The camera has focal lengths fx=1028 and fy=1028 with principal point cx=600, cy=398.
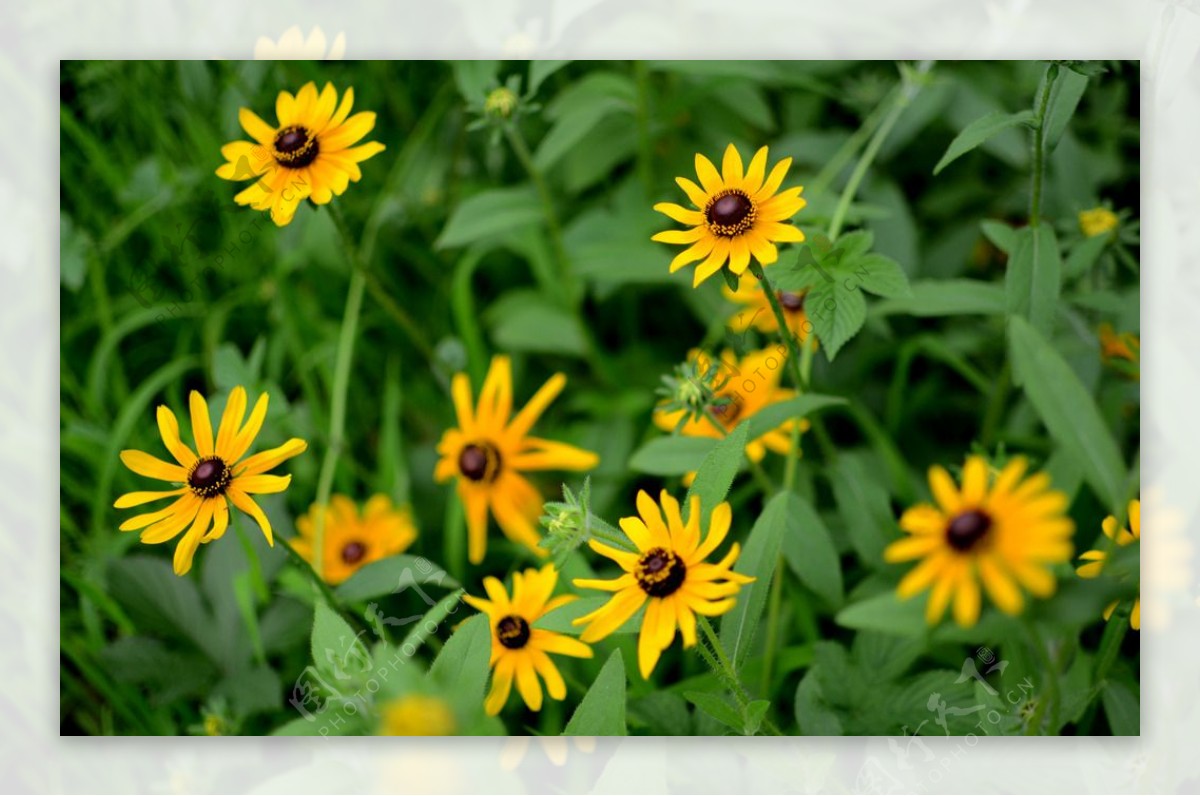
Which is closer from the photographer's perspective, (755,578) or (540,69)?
(755,578)

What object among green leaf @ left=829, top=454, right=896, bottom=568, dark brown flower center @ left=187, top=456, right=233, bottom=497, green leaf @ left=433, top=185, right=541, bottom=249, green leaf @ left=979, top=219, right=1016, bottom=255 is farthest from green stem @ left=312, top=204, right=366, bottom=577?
green leaf @ left=979, top=219, right=1016, bottom=255

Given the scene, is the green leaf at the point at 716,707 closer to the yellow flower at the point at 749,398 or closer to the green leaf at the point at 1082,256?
the yellow flower at the point at 749,398

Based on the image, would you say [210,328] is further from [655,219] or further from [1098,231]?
Answer: [1098,231]

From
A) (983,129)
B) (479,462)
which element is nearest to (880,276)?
(983,129)

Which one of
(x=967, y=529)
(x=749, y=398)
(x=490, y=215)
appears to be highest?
(x=490, y=215)

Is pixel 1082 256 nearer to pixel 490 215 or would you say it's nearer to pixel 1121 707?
pixel 1121 707

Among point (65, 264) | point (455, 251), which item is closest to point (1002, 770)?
point (455, 251)

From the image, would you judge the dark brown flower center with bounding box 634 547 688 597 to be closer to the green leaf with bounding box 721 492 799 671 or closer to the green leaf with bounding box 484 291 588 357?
the green leaf with bounding box 721 492 799 671
